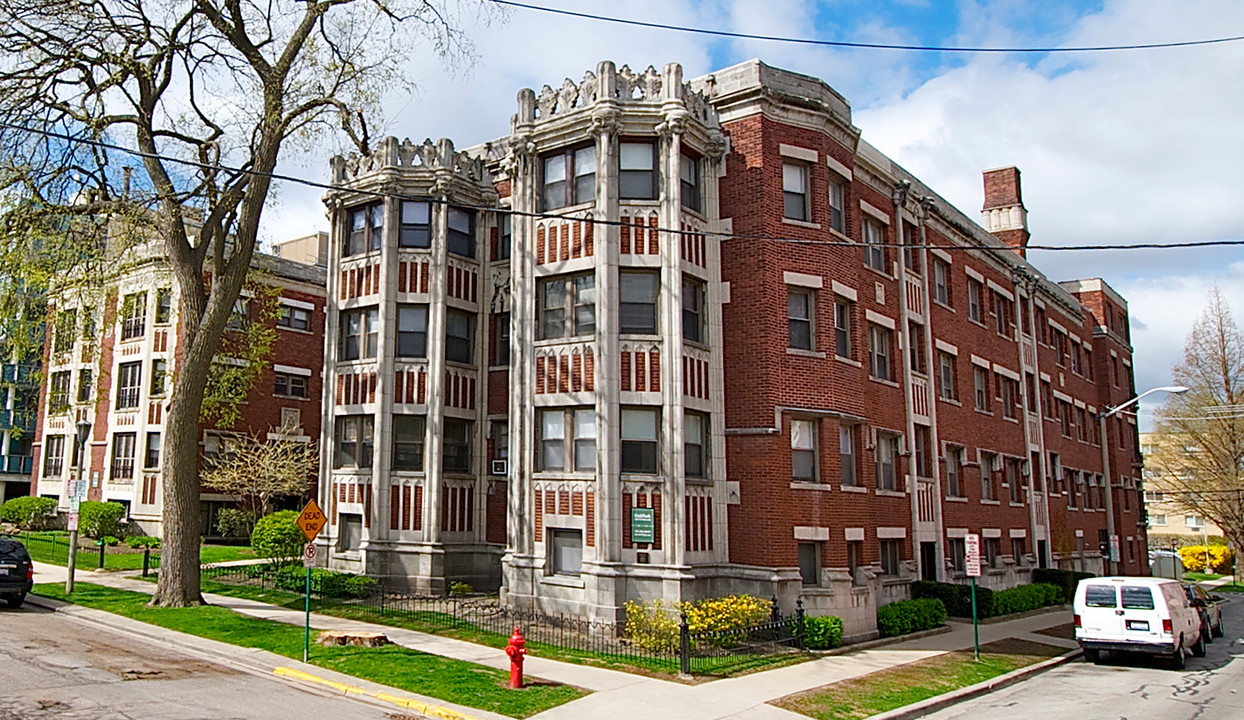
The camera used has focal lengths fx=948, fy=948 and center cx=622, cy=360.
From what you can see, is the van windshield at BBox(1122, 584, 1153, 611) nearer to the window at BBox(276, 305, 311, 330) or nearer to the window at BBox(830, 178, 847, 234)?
the window at BBox(830, 178, 847, 234)

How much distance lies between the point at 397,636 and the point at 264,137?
1174cm

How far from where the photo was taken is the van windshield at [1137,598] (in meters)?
20.1

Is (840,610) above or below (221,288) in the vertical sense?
below

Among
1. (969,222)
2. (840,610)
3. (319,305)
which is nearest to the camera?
(840,610)

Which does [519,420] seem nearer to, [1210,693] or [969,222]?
[1210,693]

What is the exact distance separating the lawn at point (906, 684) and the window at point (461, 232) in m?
16.8

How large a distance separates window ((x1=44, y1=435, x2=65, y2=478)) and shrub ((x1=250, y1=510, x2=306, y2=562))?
22425mm

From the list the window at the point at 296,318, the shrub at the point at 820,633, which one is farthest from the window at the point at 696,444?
the window at the point at 296,318

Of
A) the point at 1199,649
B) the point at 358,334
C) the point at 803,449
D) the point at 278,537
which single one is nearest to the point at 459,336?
the point at 358,334

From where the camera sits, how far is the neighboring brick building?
38.1 m

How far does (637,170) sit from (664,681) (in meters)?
12.0

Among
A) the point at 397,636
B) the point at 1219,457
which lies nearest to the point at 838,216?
the point at 397,636

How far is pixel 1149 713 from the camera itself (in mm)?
14984

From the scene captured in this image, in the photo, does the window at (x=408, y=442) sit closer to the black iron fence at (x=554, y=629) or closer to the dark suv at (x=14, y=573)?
the black iron fence at (x=554, y=629)
